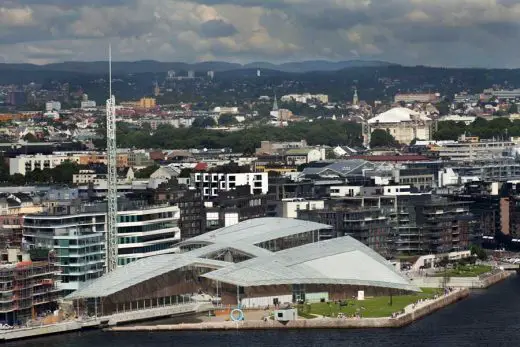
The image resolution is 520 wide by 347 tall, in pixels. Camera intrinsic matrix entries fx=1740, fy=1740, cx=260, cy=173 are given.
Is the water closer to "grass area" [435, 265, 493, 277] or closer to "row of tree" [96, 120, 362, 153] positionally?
"grass area" [435, 265, 493, 277]

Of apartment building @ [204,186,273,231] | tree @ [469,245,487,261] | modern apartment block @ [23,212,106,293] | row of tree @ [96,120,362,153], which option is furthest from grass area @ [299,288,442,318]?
row of tree @ [96,120,362,153]

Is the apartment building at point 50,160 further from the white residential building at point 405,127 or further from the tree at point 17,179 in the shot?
the white residential building at point 405,127

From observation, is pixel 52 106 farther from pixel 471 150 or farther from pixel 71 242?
pixel 71 242

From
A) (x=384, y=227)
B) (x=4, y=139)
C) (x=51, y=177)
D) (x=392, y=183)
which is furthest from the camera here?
(x=4, y=139)

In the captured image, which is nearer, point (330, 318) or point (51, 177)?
point (330, 318)

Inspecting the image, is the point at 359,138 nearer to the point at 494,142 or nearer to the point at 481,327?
the point at 494,142

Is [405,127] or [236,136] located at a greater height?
[405,127]

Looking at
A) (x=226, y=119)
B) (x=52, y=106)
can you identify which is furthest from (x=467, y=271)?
(x=52, y=106)

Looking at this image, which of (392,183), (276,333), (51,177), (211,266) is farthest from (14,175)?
(276,333)
